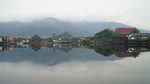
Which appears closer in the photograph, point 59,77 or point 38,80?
point 38,80

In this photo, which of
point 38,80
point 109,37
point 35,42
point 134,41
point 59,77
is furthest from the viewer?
point 35,42

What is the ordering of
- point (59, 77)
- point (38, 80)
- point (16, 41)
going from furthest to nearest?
point (16, 41)
point (59, 77)
point (38, 80)

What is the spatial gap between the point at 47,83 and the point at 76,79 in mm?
1642

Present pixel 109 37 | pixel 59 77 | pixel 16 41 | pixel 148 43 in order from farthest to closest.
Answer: pixel 16 41 → pixel 109 37 → pixel 148 43 → pixel 59 77

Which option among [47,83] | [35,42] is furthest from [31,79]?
[35,42]

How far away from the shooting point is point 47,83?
8891mm

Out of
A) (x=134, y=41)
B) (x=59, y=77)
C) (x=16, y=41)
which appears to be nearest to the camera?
(x=59, y=77)

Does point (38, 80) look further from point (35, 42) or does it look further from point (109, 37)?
point (35, 42)

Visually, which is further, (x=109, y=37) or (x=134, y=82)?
(x=109, y=37)

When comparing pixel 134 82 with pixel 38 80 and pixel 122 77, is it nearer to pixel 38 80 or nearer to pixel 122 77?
pixel 122 77

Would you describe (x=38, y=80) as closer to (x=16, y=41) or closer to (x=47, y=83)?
(x=47, y=83)

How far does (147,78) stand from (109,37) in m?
49.8

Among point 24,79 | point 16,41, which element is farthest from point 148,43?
point 16,41

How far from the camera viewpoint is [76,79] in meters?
9.66
